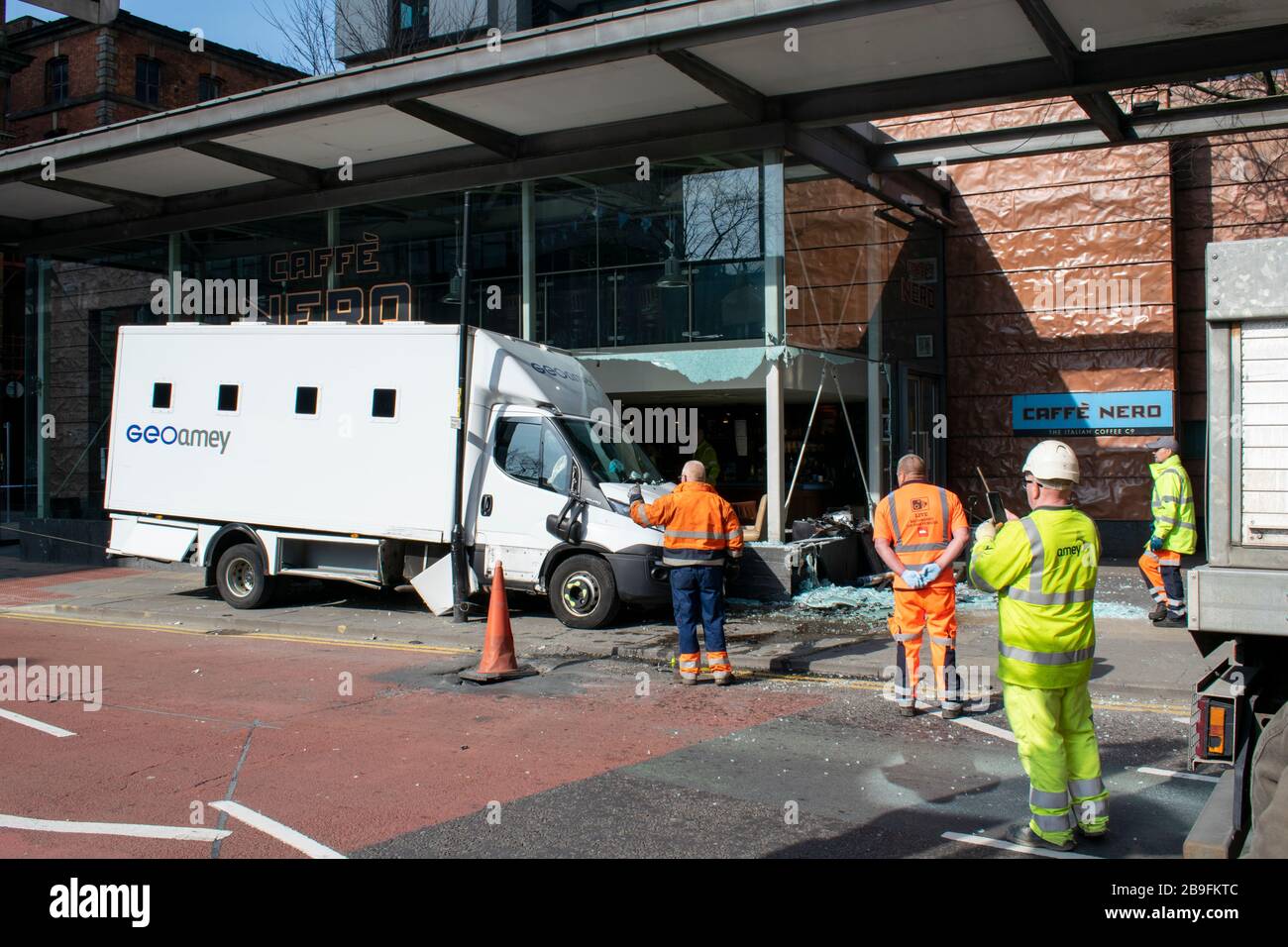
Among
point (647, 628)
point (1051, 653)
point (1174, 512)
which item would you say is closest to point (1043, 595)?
point (1051, 653)

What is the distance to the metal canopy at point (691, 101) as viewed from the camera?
12.1 m

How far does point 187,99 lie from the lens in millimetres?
45594

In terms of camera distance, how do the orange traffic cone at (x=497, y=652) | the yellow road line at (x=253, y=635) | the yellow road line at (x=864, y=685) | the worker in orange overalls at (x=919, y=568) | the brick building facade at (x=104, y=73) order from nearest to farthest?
the worker in orange overalls at (x=919, y=568), the yellow road line at (x=864, y=685), the orange traffic cone at (x=497, y=652), the yellow road line at (x=253, y=635), the brick building facade at (x=104, y=73)

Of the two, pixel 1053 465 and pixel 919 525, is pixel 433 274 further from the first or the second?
pixel 1053 465

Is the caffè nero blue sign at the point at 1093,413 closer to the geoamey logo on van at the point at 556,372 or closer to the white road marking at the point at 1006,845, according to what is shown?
the geoamey logo on van at the point at 556,372

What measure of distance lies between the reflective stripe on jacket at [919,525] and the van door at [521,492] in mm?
4992

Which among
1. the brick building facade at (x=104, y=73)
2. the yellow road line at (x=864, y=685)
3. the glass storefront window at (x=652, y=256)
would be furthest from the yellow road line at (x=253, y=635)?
the brick building facade at (x=104, y=73)

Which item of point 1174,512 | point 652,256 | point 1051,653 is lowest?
point 1051,653

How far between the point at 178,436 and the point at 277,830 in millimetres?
10030

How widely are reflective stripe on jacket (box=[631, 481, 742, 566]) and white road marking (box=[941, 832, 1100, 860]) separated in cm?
405

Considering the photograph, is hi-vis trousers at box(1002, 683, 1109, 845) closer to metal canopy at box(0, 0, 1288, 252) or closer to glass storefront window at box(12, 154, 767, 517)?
metal canopy at box(0, 0, 1288, 252)

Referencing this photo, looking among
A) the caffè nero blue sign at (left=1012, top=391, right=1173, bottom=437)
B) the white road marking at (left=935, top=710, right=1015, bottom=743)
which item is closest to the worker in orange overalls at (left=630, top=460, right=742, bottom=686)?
the white road marking at (left=935, top=710, right=1015, bottom=743)

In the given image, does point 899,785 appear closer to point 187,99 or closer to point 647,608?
point 647,608

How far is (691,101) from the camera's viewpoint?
48.0ft
